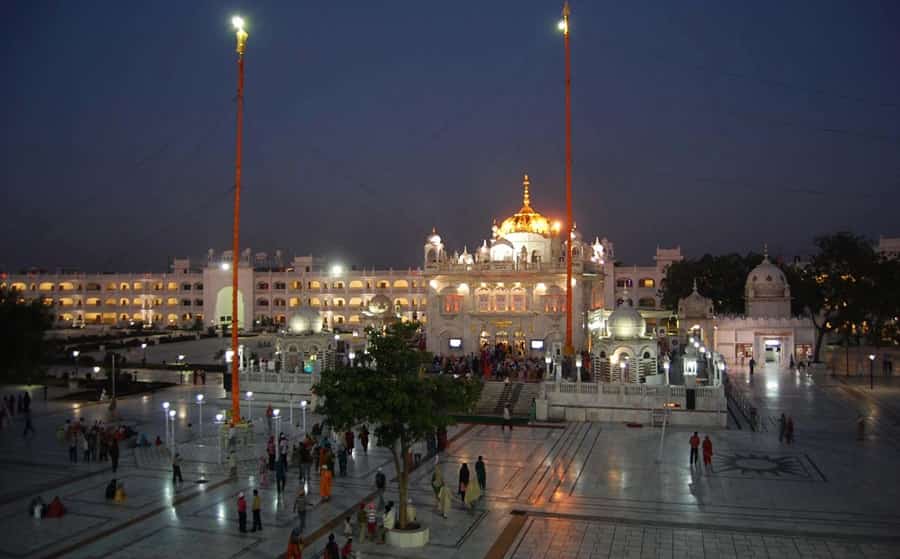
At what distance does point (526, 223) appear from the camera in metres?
51.5

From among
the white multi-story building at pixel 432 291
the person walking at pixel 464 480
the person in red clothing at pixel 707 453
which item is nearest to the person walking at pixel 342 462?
the person walking at pixel 464 480

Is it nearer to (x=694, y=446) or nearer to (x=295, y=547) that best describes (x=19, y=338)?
(x=295, y=547)

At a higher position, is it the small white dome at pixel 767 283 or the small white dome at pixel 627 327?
the small white dome at pixel 767 283

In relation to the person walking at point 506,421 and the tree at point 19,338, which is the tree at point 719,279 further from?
the tree at point 19,338

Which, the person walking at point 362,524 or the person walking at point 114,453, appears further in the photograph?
the person walking at point 114,453

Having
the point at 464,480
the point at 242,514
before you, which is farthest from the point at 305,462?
the point at 464,480

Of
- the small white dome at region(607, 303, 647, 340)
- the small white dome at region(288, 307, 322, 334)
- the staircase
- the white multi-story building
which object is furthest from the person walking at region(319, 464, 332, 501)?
the white multi-story building

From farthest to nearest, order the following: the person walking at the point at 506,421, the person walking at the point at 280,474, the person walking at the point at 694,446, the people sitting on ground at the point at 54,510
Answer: the person walking at the point at 506,421
the person walking at the point at 694,446
the person walking at the point at 280,474
the people sitting on ground at the point at 54,510

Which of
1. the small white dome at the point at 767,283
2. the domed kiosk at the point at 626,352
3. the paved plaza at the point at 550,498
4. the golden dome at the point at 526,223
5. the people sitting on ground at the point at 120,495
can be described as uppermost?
the golden dome at the point at 526,223

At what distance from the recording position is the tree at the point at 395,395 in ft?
48.5

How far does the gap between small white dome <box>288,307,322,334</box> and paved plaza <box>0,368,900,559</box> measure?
36.3ft

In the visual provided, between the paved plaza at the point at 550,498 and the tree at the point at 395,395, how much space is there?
7.75 feet

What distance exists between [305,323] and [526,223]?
1967cm

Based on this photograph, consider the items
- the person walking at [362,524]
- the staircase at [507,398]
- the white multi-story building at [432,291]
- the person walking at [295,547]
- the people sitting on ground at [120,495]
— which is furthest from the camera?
the white multi-story building at [432,291]
